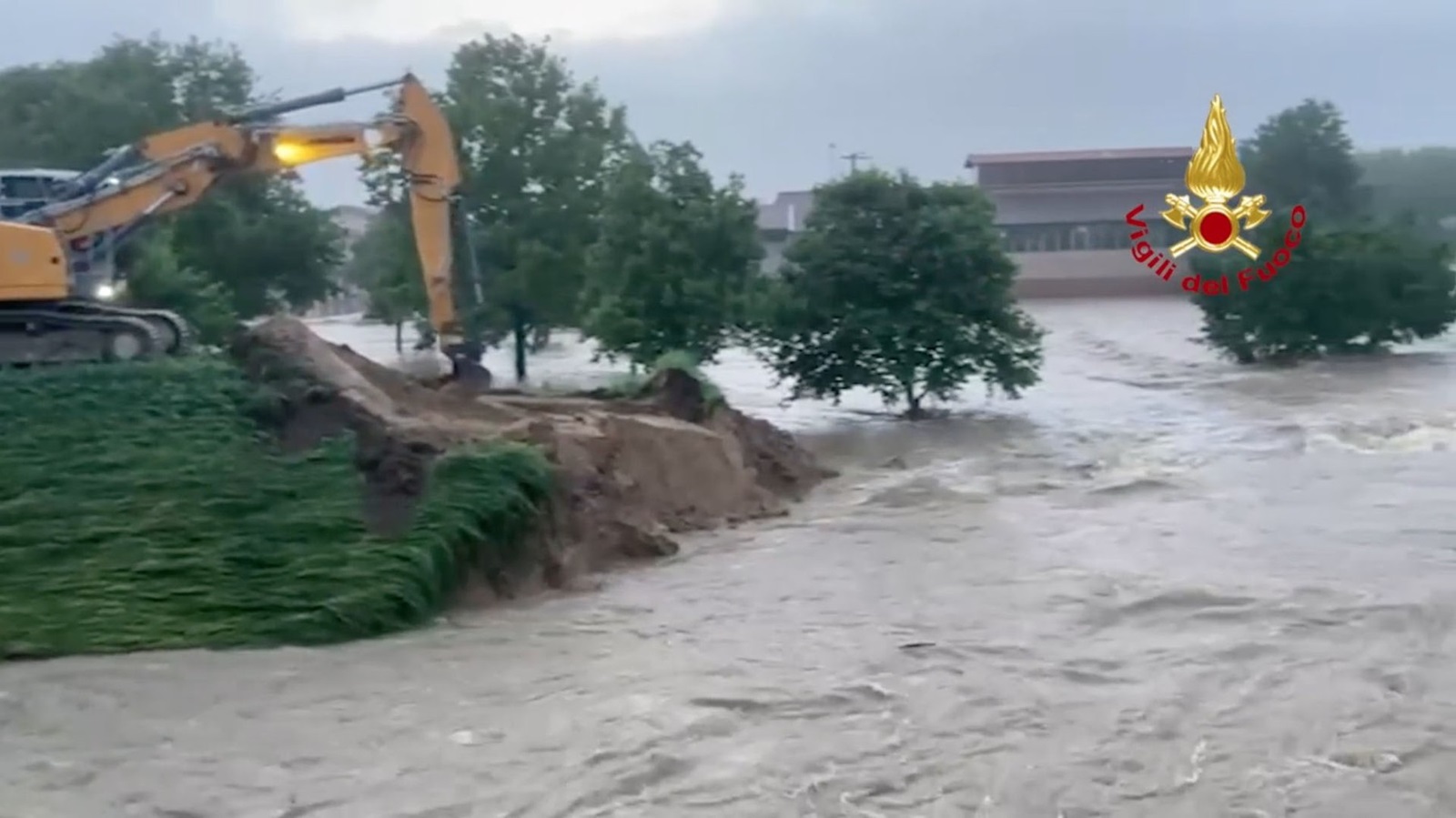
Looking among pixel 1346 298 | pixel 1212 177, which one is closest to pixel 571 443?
pixel 1212 177

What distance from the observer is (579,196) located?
27.6 m

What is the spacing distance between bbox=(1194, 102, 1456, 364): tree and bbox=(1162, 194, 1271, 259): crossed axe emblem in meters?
0.57

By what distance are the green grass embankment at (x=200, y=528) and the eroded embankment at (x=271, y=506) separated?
0.5 inches

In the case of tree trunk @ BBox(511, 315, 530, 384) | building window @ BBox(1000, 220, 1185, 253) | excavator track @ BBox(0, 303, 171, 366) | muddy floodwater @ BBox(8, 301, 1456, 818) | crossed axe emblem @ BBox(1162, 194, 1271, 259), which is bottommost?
muddy floodwater @ BBox(8, 301, 1456, 818)

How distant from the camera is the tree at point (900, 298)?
22.0 metres

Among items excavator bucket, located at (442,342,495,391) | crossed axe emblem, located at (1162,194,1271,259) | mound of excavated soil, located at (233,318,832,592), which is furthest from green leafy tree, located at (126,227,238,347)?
crossed axe emblem, located at (1162,194,1271,259)

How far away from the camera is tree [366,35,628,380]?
27297mm

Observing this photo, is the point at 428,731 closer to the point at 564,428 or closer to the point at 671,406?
the point at 564,428

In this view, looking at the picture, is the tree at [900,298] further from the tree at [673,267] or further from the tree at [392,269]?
the tree at [392,269]

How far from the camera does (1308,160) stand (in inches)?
1561

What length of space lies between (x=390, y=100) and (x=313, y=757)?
34.3 feet

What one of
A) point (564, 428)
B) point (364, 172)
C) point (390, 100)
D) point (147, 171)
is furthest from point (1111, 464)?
point (364, 172)

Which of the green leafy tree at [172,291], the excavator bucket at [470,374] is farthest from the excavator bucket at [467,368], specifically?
the green leafy tree at [172,291]

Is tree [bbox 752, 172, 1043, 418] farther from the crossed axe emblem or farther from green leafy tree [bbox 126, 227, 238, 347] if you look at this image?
green leafy tree [bbox 126, 227, 238, 347]
